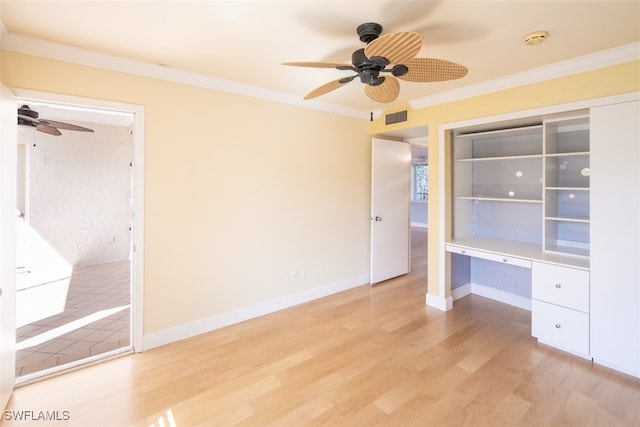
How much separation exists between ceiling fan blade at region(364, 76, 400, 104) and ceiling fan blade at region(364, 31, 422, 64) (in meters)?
0.38

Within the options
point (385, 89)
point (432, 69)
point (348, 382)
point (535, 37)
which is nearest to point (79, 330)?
point (348, 382)

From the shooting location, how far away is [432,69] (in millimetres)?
1874

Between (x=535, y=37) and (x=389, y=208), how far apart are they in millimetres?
2640

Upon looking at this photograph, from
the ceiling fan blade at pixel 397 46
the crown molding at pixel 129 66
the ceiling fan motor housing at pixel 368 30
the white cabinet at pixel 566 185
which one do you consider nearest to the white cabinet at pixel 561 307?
the white cabinet at pixel 566 185

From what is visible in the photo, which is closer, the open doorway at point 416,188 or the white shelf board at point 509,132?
the white shelf board at point 509,132

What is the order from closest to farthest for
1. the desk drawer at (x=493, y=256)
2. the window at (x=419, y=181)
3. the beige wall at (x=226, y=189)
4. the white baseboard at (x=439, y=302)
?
the beige wall at (x=226, y=189) → the desk drawer at (x=493, y=256) → the white baseboard at (x=439, y=302) → the window at (x=419, y=181)

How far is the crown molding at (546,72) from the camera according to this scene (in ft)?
7.38

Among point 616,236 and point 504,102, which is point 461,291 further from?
point 504,102

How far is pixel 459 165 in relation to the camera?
3.70 metres

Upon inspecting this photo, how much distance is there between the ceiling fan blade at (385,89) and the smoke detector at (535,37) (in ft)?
3.00

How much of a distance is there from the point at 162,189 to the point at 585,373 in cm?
378

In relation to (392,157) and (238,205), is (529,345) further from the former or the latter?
A: (238,205)

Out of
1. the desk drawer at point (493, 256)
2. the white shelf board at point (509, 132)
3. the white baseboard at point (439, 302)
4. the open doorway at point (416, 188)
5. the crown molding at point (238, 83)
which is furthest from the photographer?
the open doorway at point (416, 188)

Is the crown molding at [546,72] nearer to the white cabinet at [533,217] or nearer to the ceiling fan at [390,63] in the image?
the white cabinet at [533,217]
